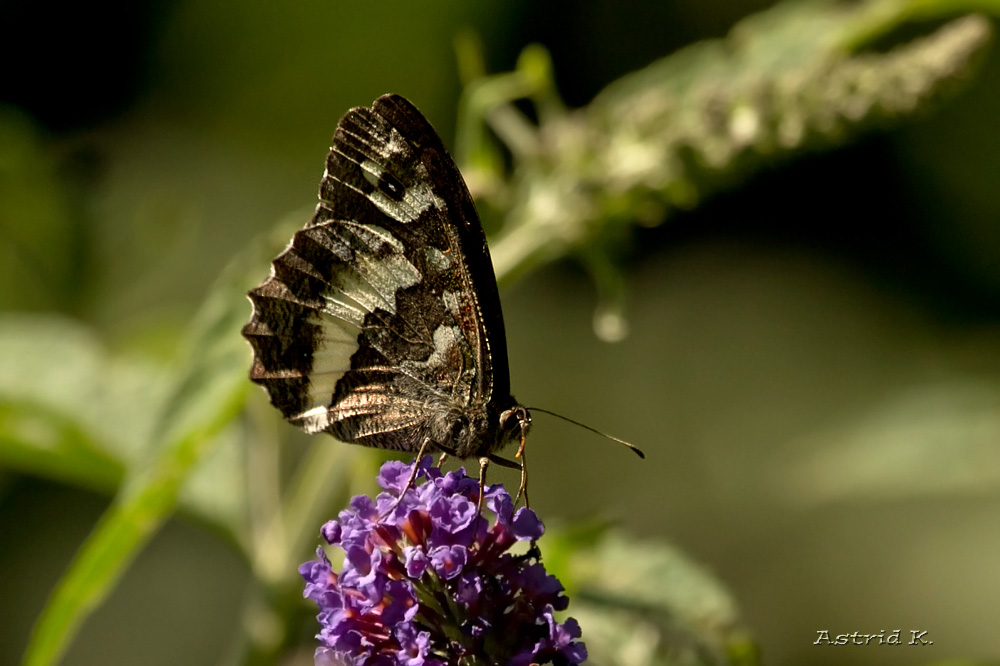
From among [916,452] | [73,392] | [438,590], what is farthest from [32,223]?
[916,452]

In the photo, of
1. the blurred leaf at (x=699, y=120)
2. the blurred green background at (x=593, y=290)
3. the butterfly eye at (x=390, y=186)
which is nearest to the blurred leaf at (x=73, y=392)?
the blurred green background at (x=593, y=290)

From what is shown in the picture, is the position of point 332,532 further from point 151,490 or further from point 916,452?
point 916,452

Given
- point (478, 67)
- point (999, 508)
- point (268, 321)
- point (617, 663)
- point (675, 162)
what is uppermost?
point (999, 508)

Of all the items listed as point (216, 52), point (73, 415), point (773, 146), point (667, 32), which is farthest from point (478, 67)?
point (216, 52)

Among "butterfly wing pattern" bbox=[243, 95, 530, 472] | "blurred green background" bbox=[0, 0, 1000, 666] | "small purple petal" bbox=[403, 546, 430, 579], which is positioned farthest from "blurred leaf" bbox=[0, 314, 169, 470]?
"small purple petal" bbox=[403, 546, 430, 579]

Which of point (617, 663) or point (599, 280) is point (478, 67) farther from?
point (617, 663)

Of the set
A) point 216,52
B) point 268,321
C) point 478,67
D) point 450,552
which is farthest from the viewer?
point 216,52

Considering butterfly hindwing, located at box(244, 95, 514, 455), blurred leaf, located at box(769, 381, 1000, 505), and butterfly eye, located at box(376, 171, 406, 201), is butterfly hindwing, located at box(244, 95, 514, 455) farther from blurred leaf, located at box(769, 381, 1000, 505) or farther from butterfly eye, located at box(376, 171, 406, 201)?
blurred leaf, located at box(769, 381, 1000, 505)
